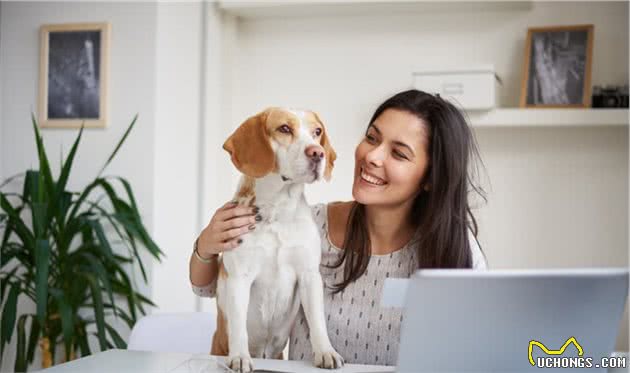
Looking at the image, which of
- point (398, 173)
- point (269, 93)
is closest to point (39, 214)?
point (269, 93)

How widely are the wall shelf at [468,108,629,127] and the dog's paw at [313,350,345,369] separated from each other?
2.23 m

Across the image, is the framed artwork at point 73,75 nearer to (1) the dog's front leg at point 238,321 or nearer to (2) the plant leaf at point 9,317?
(2) the plant leaf at point 9,317

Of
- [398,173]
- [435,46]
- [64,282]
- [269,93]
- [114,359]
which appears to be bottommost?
[64,282]

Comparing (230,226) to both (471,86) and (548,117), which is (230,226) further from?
(548,117)

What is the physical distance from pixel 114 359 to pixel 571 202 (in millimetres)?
2677

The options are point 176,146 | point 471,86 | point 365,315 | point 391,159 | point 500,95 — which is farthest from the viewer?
point 500,95

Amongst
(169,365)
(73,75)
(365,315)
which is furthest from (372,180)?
(73,75)

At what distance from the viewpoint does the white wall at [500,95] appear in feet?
11.0

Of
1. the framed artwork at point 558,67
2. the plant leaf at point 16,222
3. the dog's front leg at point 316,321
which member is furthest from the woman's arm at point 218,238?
the framed artwork at point 558,67

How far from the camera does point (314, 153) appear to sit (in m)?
1.25

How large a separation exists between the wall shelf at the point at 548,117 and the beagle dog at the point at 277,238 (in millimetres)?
2078

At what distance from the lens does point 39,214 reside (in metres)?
2.74

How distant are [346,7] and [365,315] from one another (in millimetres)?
→ 2178

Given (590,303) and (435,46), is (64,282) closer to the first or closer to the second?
(435,46)
